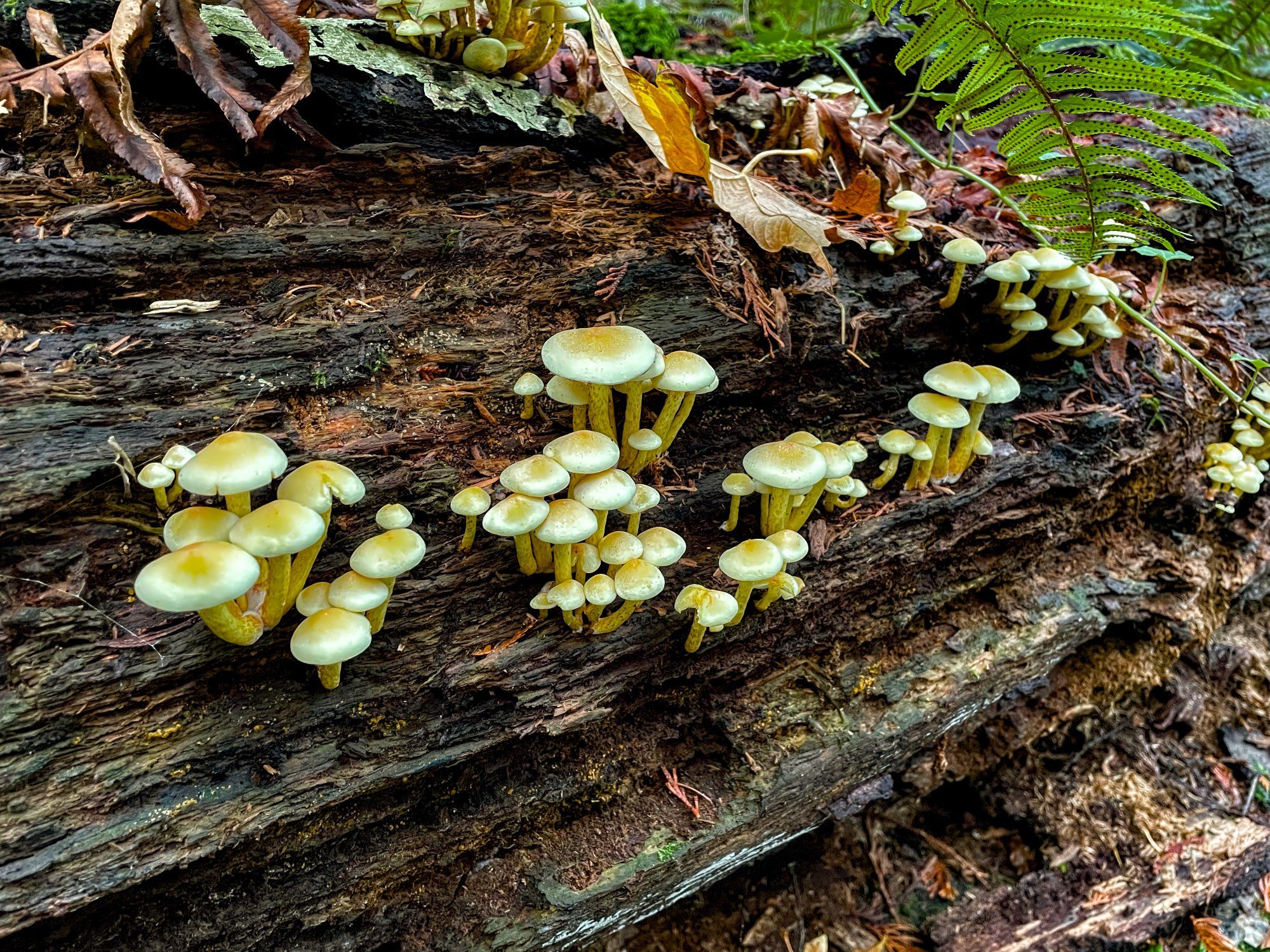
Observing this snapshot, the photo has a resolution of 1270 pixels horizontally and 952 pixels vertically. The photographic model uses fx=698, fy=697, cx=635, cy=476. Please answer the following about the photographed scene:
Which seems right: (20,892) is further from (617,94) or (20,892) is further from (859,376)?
(859,376)

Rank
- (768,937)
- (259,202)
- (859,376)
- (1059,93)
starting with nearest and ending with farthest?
(259,202) → (1059,93) → (859,376) → (768,937)

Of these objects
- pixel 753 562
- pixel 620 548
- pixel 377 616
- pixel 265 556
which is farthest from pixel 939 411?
pixel 265 556

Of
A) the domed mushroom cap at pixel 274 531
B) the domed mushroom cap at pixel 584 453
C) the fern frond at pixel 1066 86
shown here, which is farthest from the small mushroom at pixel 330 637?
the fern frond at pixel 1066 86

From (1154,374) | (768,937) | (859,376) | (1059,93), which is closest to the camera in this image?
(1059,93)

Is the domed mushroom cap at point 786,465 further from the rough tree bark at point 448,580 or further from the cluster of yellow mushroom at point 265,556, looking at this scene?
the cluster of yellow mushroom at point 265,556

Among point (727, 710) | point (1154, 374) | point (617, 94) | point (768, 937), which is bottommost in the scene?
point (768, 937)

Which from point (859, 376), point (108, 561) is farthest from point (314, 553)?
point (859, 376)

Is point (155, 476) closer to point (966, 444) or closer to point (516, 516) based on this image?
point (516, 516)
